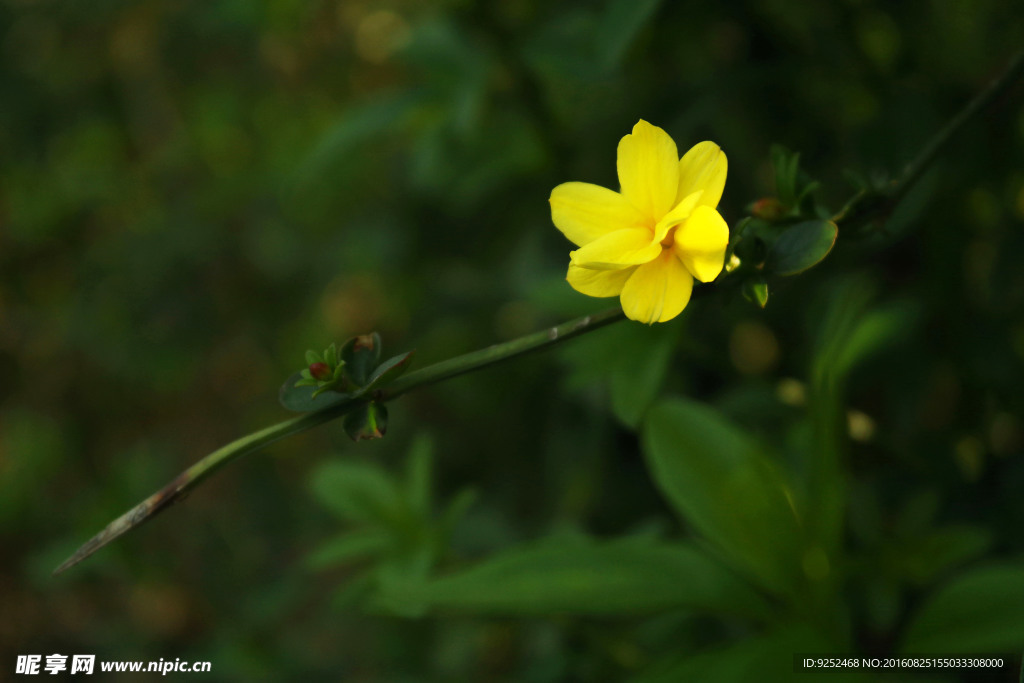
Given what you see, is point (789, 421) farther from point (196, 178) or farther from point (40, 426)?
point (40, 426)

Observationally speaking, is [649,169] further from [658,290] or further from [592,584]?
[592,584]

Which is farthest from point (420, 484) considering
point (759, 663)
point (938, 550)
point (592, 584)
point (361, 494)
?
point (938, 550)

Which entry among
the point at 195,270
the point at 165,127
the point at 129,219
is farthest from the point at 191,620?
the point at 165,127

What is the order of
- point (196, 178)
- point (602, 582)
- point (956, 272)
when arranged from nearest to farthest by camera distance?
1. point (602, 582)
2. point (956, 272)
3. point (196, 178)

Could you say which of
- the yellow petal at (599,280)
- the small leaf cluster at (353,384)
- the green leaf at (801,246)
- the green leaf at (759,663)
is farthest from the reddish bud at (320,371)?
the green leaf at (759,663)

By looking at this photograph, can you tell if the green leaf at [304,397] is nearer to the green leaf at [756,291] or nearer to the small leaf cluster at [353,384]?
the small leaf cluster at [353,384]

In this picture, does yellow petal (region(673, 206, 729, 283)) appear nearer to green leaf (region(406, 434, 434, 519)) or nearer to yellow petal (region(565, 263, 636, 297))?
yellow petal (region(565, 263, 636, 297))
